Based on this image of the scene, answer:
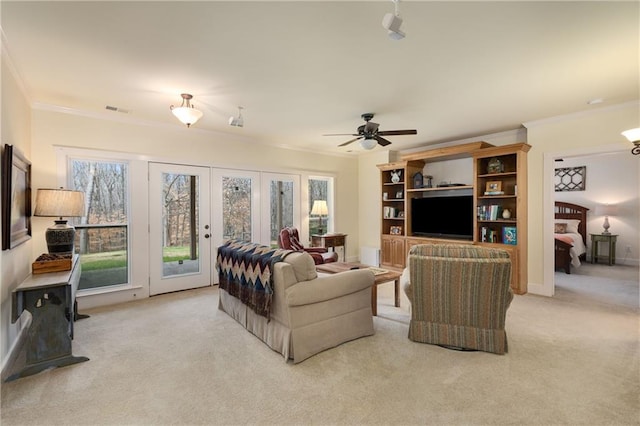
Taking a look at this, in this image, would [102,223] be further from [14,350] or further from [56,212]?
[14,350]

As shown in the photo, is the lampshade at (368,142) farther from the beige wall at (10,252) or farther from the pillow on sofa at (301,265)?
the beige wall at (10,252)

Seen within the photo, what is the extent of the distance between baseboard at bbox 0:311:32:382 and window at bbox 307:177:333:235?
4.47 m

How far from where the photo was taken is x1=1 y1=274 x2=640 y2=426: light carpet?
76.2 inches

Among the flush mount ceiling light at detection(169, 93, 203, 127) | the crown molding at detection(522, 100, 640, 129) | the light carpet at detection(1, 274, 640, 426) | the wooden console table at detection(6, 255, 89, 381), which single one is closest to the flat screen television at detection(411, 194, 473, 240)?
the crown molding at detection(522, 100, 640, 129)

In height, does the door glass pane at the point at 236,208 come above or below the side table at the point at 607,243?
above

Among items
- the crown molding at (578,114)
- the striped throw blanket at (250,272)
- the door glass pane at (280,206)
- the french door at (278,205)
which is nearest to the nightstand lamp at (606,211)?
the crown molding at (578,114)

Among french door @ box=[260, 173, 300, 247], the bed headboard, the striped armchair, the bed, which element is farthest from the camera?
the bed headboard

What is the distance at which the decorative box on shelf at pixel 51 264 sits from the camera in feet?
9.20

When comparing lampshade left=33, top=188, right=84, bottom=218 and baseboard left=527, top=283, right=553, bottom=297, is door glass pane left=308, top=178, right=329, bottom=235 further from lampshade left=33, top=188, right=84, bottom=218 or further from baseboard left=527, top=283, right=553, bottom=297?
lampshade left=33, top=188, right=84, bottom=218

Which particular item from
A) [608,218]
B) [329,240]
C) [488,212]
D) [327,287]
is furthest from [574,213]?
[327,287]

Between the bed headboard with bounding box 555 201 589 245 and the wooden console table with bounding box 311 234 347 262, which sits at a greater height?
the bed headboard with bounding box 555 201 589 245

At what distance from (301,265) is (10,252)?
8.20ft

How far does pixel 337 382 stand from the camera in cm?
228

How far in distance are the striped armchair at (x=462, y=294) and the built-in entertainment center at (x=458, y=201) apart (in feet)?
7.81
